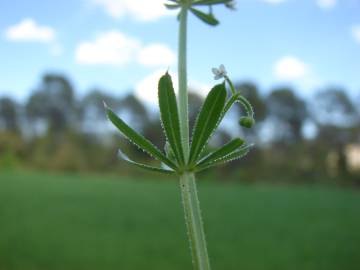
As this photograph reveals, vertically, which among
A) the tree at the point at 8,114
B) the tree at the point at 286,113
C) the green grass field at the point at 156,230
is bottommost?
the green grass field at the point at 156,230

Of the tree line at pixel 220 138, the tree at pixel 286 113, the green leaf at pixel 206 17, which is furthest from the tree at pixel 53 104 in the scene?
the green leaf at pixel 206 17

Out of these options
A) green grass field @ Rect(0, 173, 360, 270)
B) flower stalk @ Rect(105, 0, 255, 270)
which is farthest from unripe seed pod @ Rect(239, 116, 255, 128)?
green grass field @ Rect(0, 173, 360, 270)

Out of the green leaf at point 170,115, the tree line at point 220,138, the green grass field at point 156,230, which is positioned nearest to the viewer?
the green leaf at point 170,115

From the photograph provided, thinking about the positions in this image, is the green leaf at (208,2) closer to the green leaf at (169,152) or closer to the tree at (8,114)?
the green leaf at (169,152)

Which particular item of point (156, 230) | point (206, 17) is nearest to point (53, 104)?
point (156, 230)

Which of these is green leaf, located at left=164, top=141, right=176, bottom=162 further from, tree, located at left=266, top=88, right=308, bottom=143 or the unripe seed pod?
tree, located at left=266, top=88, right=308, bottom=143

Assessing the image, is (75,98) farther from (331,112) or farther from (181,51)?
(181,51)

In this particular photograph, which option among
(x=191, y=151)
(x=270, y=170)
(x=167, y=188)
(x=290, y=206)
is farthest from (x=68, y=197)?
(x=270, y=170)
